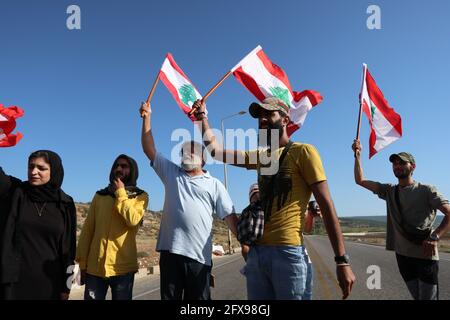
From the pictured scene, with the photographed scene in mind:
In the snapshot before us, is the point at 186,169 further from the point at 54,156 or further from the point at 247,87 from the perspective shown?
the point at 247,87

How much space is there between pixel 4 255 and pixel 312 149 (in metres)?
2.51

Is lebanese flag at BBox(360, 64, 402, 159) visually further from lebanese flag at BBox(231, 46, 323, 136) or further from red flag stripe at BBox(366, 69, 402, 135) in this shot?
lebanese flag at BBox(231, 46, 323, 136)

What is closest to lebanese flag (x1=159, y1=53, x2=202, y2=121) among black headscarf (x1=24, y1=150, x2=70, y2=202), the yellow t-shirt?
black headscarf (x1=24, y1=150, x2=70, y2=202)

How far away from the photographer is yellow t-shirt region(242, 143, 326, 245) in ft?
8.45

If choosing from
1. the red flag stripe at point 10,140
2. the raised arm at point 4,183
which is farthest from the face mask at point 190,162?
the red flag stripe at point 10,140

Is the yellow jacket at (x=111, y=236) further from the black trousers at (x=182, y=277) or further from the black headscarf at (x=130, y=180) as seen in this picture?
the black trousers at (x=182, y=277)

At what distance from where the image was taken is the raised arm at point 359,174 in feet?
15.6

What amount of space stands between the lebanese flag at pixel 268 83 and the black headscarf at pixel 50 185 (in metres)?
3.10

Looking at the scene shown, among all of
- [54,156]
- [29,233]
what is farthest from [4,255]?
[54,156]

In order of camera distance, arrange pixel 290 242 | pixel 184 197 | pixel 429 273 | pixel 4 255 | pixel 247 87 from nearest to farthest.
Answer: pixel 290 242 → pixel 4 255 → pixel 184 197 → pixel 429 273 → pixel 247 87

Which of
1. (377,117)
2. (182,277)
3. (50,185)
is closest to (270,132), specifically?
(182,277)

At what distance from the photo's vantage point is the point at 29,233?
339 cm

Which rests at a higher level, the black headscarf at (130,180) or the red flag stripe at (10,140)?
the red flag stripe at (10,140)

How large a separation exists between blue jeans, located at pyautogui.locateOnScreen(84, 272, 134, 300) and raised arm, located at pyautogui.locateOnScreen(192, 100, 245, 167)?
1.45 m
